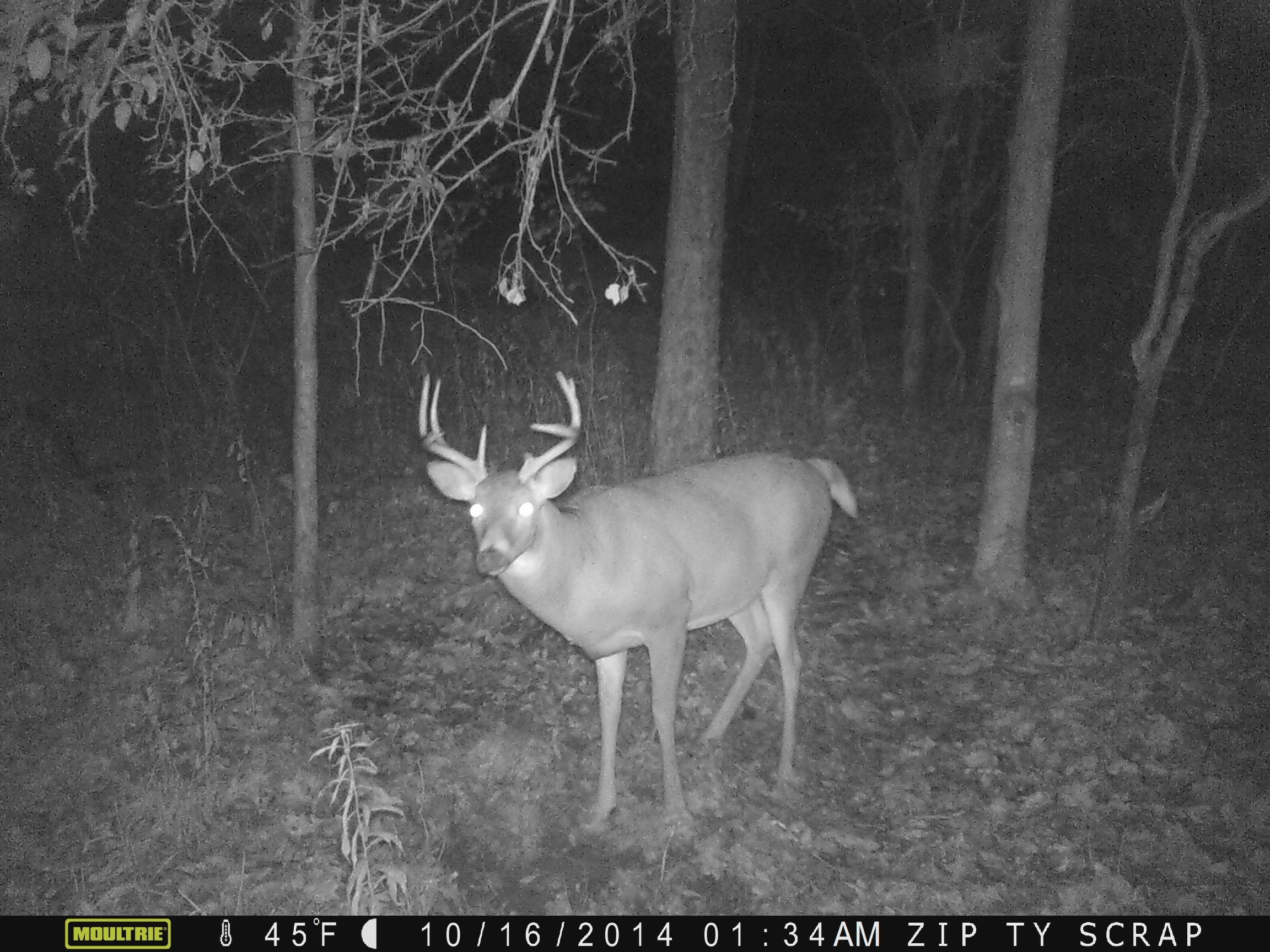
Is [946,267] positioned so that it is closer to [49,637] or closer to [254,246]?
[254,246]

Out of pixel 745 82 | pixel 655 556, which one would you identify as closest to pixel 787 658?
pixel 655 556

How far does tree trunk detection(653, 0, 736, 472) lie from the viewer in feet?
23.1

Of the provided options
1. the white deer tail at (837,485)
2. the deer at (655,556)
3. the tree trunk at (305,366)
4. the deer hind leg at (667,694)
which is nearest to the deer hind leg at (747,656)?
the deer at (655,556)

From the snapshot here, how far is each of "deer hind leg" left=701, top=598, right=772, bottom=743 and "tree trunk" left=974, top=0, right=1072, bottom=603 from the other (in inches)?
89.3

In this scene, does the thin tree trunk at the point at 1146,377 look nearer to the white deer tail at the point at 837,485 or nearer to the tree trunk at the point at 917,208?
the white deer tail at the point at 837,485

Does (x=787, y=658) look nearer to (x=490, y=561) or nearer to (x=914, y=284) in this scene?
(x=490, y=561)

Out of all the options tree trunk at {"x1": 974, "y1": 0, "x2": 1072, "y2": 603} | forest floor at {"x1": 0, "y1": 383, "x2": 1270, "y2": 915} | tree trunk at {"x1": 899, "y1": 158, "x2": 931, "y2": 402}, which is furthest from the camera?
tree trunk at {"x1": 899, "y1": 158, "x2": 931, "y2": 402}

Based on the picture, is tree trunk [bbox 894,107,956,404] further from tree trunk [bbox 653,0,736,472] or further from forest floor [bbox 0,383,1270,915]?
tree trunk [bbox 653,0,736,472]

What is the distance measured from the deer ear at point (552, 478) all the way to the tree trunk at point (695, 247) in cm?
262

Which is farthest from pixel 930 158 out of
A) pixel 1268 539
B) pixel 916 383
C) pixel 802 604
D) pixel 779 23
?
pixel 802 604

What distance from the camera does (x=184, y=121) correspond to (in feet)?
13.2

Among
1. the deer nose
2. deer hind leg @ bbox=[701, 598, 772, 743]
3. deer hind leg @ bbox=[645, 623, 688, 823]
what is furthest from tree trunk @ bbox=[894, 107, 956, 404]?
the deer nose

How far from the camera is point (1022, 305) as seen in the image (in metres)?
7.44

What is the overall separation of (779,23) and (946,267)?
654 centimetres
